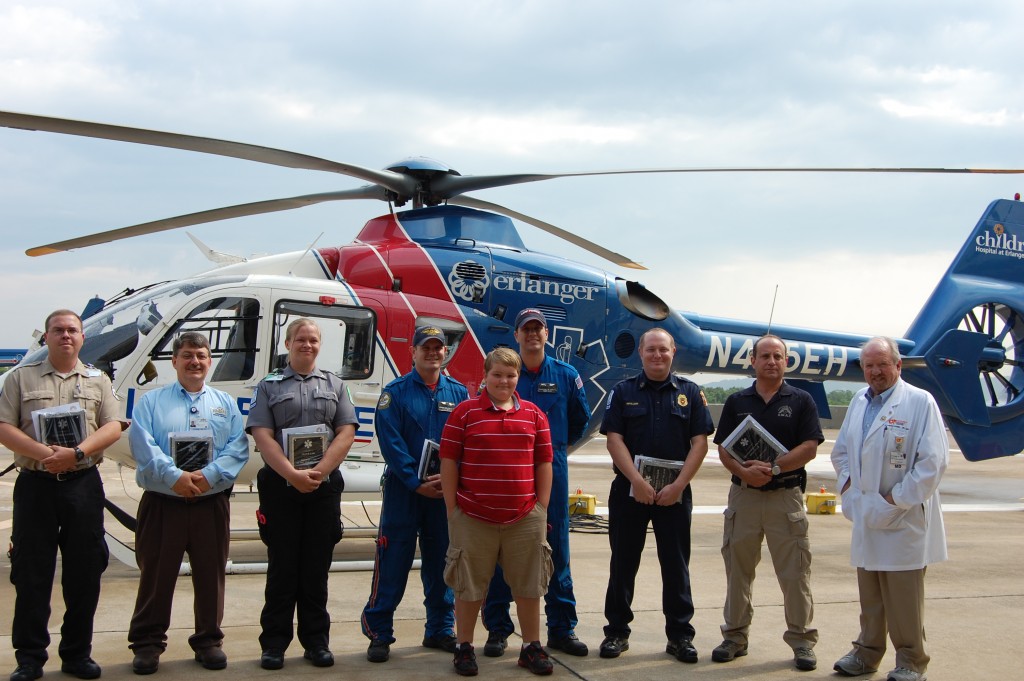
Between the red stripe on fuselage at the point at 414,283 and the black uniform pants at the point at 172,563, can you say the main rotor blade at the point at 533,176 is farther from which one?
the black uniform pants at the point at 172,563

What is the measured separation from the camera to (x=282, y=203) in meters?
8.70

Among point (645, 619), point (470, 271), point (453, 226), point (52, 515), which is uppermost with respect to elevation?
point (453, 226)

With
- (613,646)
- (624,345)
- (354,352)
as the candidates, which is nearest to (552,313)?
(624,345)

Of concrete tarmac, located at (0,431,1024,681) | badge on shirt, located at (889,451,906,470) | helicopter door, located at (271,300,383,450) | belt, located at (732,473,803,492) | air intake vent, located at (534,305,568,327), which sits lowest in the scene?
concrete tarmac, located at (0,431,1024,681)

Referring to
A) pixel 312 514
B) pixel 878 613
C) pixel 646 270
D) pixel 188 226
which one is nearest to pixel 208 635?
pixel 312 514

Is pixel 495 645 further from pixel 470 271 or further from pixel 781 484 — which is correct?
pixel 470 271

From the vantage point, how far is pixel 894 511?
14.4 feet

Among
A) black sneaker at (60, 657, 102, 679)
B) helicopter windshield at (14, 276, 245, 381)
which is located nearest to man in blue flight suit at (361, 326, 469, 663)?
black sneaker at (60, 657, 102, 679)

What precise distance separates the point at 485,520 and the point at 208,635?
57.4 inches

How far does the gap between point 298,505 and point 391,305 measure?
10.8 ft

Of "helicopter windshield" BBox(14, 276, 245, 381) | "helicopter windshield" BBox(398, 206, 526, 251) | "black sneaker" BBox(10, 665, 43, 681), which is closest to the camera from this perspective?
"black sneaker" BBox(10, 665, 43, 681)

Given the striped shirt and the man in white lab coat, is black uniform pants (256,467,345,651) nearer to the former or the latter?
the striped shirt

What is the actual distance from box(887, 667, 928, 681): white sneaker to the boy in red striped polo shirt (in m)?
1.64

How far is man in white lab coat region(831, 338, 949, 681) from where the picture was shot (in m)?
4.36
